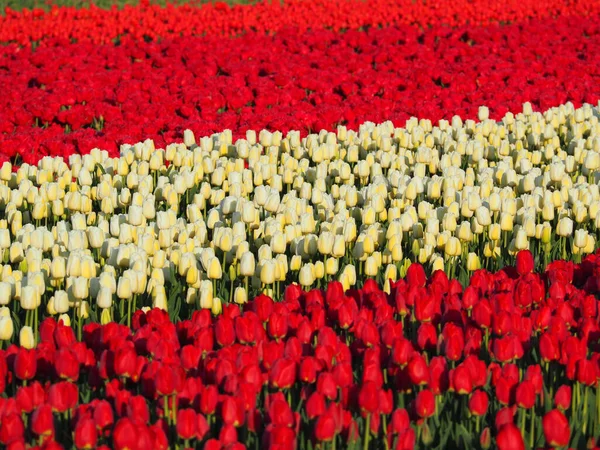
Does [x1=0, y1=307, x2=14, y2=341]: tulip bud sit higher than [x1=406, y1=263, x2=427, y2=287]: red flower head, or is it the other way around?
[x1=406, y1=263, x2=427, y2=287]: red flower head

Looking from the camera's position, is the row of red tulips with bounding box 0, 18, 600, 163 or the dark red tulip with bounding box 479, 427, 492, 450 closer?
the dark red tulip with bounding box 479, 427, 492, 450

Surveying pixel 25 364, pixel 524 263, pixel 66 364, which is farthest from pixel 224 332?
pixel 524 263

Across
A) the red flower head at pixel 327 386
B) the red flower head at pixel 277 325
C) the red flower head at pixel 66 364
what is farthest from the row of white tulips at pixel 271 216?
the red flower head at pixel 327 386

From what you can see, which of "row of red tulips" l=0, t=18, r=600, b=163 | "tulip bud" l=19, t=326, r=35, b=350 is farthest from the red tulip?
"row of red tulips" l=0, t=18, r=600, b=163

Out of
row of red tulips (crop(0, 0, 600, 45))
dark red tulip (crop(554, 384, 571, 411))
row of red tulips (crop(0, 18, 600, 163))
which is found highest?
row of red tulips (crop(0, 0, 600, 45))

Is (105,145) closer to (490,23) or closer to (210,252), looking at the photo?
(210,252)

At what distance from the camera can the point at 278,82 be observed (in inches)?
420

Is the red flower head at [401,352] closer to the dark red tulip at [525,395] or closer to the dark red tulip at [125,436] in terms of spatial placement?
the dark red tulip at [525,395]

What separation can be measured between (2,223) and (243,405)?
298 cm

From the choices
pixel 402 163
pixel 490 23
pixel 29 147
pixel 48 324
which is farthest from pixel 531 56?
pixel 48 324

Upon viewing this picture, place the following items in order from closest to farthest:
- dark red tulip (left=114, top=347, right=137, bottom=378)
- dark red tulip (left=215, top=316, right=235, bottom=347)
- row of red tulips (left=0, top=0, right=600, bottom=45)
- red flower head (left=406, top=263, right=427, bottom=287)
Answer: dark red tulip (left=114, top=347, right=137, bottom=378)
dark red tulip (left=215, top=316, right=235, bottom=347)
red flower head (left=406, top=263, right=427, bottom=287)
row of red tulips (left=0, top=0, right=600, bottom=45)

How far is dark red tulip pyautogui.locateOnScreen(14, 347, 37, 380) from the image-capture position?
366 centimetres

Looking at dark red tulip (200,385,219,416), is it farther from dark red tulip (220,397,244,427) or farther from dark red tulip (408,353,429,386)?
dark red tulip (408,353,429,386)

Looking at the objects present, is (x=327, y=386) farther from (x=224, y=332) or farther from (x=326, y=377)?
(x=224, y=332)
